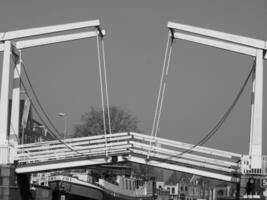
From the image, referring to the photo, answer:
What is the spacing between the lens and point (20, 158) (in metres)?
33.3

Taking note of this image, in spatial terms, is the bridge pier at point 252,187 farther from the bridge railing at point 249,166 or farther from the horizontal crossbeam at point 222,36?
the horizontal crossbeam at point 222,36

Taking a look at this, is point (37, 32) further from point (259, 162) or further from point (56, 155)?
point (259, 162)

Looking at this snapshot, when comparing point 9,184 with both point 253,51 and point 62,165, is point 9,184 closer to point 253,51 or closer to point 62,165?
point 62,165

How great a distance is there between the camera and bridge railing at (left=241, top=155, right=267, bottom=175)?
98.0 feet

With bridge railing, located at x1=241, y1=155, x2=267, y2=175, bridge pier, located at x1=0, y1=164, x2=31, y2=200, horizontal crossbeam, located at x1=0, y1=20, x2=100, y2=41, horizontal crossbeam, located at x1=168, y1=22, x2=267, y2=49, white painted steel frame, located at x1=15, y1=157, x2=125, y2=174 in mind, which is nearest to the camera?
bridge railing, located at x1=241, y1=155, x2=267, y2=175

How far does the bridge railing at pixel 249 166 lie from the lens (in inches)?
1176

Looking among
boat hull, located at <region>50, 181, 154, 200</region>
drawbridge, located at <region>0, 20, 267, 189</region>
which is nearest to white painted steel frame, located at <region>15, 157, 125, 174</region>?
drawbridge, located at <region>0, 20, 267, 189</region>

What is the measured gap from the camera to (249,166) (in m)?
30.1

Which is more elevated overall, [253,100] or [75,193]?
[253,100]

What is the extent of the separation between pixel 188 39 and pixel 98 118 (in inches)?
1397

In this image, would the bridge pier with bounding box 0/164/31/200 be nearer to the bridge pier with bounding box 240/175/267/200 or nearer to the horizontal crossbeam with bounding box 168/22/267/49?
the horizontal crossbeam with bounding box 168/22/267/49

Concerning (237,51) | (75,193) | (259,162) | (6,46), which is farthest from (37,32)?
(75,193)

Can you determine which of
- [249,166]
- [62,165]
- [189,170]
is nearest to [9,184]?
[62,165]

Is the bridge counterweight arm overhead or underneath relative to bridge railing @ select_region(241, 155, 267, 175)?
overhead
